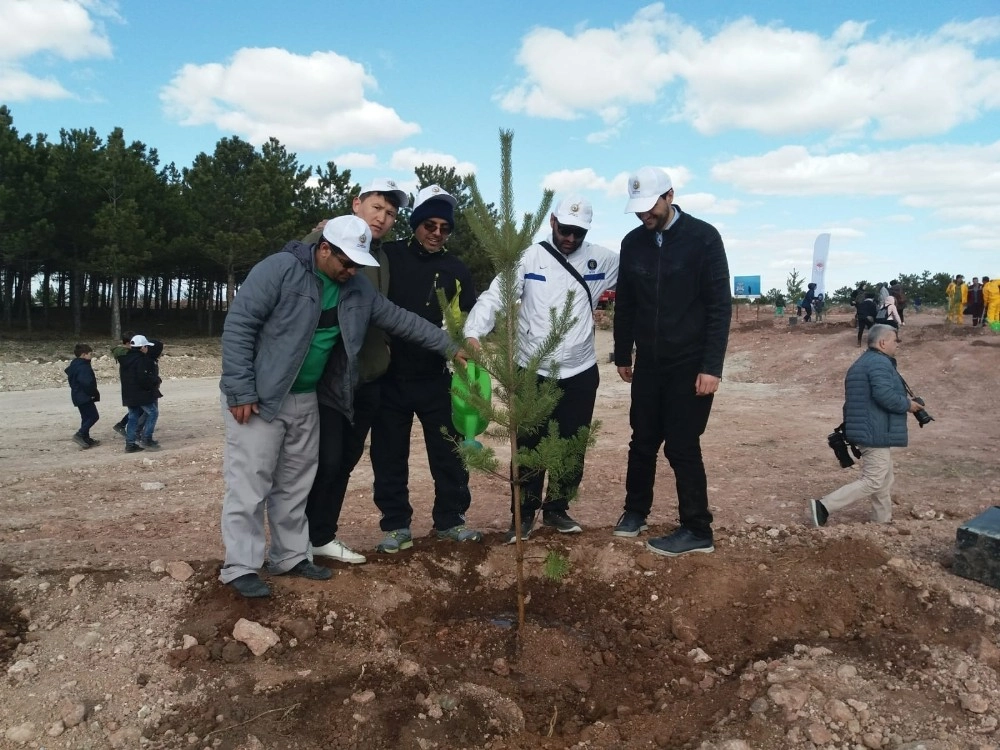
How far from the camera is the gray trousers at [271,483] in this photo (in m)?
3.45

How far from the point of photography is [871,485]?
520 cm

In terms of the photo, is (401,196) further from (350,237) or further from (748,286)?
(748,286)

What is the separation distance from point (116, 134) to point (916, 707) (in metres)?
32.4

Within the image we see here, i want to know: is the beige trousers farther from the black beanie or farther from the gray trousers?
the gray trousers

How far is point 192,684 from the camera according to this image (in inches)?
116

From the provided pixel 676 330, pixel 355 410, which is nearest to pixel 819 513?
pixel 676 330

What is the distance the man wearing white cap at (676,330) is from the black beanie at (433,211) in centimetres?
100

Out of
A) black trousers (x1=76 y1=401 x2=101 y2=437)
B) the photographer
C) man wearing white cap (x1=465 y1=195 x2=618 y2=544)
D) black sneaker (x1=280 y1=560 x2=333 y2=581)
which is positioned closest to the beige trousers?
the photographer

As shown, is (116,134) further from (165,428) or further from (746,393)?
(746,393)

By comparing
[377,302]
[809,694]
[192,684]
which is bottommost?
[192,684]

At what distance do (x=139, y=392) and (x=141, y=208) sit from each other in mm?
22622

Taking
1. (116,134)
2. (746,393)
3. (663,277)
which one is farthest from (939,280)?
(663,277)

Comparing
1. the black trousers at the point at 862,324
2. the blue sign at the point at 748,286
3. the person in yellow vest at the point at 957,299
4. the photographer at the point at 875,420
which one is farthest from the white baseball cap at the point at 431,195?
the blue sign at the point at 748,286

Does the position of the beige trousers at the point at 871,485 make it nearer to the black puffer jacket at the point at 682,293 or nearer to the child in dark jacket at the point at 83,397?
the black puffer jacket at the point at 682,293
